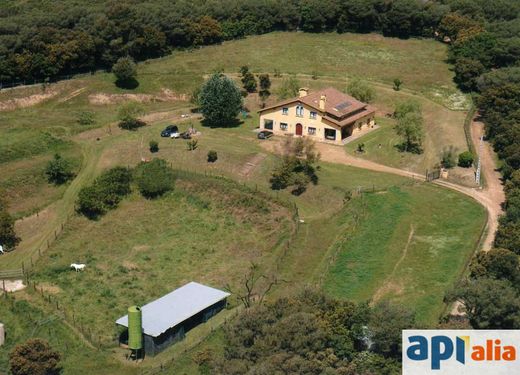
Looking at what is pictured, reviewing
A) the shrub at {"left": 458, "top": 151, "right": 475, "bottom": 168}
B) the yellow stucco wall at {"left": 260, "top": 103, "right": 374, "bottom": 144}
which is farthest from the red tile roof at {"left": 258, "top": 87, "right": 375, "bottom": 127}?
the shrub at {"left": 458, "top": 151, "right": 475, "bottom": 168}

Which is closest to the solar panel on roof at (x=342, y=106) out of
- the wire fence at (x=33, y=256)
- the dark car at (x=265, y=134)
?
the dark car at (x=265, y=134)

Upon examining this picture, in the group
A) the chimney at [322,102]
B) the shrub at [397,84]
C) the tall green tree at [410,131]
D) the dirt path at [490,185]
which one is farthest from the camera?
the shrub at [397,84]

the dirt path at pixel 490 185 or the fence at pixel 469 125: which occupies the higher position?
the fence at pixel 469 125

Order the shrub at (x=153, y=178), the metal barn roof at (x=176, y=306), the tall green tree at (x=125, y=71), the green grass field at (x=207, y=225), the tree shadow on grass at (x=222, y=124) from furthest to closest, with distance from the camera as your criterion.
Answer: the tall green tree at (x=125, y=71) → the tree shadow on grass at (x=222, y=124) → the shrub at (x=153, y=178) → the green grass field at (x=207, y=225) → the metal barn roof at (x=176, y=306)

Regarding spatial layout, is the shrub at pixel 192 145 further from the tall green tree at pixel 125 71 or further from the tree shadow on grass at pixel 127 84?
the tree shadow on grass at pixel 127 84

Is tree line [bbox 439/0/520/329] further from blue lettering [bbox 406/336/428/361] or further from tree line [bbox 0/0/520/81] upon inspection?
blue lettering [bbox 406/336/428/361]

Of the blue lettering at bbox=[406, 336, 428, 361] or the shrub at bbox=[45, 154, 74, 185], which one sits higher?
the blue lettering at bbox=[406, 336, 428, 361]

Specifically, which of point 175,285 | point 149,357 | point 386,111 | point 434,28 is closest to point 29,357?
point 149,357

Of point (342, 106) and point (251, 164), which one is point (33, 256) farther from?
point (342, 106)
